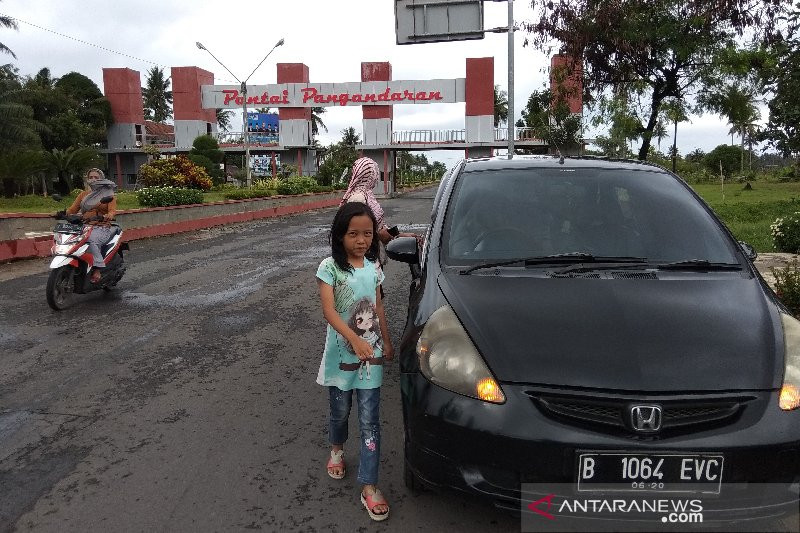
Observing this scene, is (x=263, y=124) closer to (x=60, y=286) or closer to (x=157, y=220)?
(x=157, y=220)

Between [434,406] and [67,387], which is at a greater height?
[434,406]

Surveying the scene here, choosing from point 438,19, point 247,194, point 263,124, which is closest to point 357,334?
point 438,19

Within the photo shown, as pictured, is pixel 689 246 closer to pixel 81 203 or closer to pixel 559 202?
pixel 559 202

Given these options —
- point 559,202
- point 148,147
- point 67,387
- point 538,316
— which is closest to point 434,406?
point 538,316

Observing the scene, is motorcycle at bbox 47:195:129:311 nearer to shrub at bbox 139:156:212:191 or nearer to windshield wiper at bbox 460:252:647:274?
windshield wiper at bbox 460:252:647:274

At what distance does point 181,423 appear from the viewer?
3.78 meters

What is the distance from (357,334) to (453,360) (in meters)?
0.60

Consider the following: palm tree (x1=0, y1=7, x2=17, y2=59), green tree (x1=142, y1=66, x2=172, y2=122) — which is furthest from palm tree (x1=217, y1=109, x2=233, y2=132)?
palm tree (x1=0, y1=7, x2=17, y2=59)

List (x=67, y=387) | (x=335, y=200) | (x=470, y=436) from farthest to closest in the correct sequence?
(x=335, y=200) < (x=67, y=387) < (x=470, y=436)

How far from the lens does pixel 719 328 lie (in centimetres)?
239

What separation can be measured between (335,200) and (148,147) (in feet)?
66.3

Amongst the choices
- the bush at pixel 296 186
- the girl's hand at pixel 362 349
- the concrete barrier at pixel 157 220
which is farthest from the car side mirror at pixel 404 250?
the bush at pixel 296 186

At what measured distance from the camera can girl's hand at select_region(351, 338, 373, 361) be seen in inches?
106

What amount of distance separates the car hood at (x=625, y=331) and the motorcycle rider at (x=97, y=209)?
237 inches
